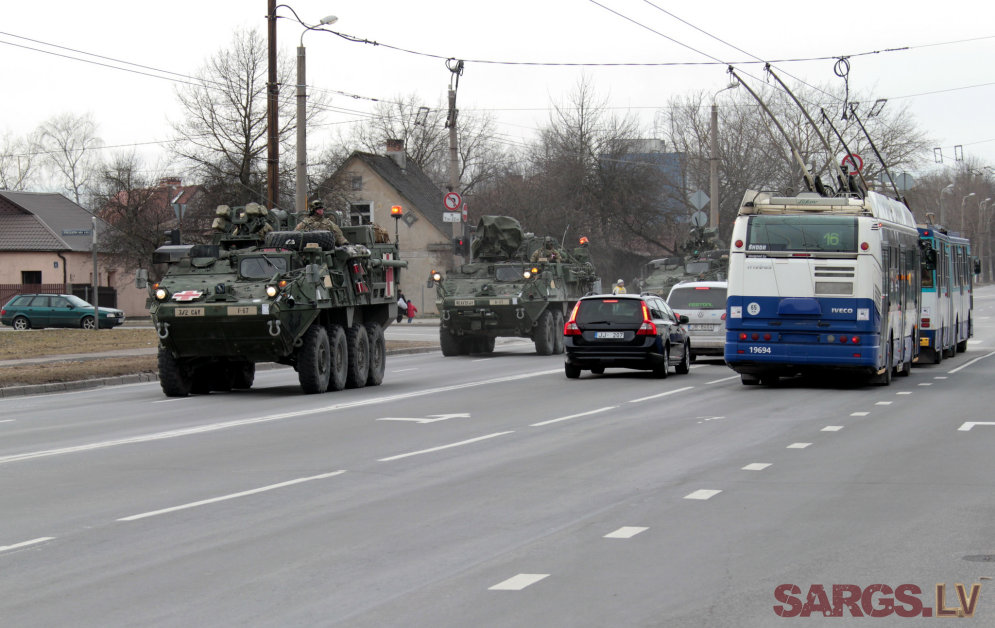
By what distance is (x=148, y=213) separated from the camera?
5925cm

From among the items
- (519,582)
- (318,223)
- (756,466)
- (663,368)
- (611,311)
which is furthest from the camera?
(663,368)

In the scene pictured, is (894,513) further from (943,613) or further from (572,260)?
(572,260)

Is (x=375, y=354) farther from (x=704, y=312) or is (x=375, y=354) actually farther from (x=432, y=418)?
(x=704, y=312)

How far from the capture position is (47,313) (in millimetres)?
47719

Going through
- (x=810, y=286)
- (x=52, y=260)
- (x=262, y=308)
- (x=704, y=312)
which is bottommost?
(x=704, y=312)

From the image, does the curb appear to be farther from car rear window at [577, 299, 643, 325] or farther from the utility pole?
car rear window at [577, 299, 643, 325]

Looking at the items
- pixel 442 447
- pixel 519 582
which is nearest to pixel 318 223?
pixel 442 447

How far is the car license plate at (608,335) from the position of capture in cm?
2198

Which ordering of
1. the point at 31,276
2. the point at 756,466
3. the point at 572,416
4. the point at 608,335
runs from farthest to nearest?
the point at 31,276
the point at 608,335
the point at 572,416
the point at 756,466

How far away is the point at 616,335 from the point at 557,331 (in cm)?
1025

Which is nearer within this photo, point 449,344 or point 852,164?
point 852,164

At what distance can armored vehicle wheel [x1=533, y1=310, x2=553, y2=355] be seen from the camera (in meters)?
31.5

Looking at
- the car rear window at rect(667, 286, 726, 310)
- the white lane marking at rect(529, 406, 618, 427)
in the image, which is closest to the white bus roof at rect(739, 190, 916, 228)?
the white lane marking at rect(529, 406, 618, 427)

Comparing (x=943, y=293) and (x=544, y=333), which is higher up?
(x=943, y=293)
